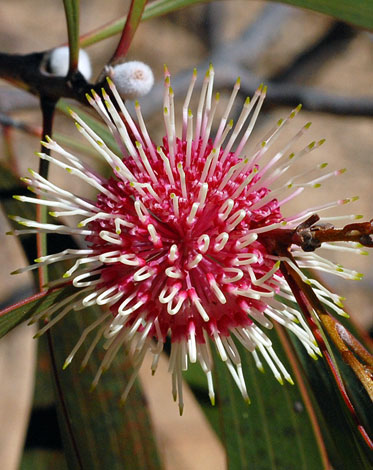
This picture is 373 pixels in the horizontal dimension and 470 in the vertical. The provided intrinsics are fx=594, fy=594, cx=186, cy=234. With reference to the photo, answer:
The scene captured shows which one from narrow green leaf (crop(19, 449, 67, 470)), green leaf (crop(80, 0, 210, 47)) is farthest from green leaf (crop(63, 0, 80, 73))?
narrow green leaf (crop(19, 449, 67, 470))

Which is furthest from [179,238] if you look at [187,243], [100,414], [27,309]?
[100,414]

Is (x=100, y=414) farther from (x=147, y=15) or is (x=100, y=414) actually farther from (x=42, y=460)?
(x=147, y=15)

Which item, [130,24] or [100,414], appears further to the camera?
[100,414]

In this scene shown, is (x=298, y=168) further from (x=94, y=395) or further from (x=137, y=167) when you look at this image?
(x=137, y=167)

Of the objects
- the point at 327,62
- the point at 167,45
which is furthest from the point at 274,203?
the point at 167,45

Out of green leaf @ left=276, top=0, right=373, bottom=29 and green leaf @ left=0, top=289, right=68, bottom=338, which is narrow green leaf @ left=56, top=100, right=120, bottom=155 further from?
green leaf @ left=276, top=0, right=373, bottom=29

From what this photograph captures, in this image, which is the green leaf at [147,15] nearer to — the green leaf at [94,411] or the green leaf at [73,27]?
the green leaf at [73,27]

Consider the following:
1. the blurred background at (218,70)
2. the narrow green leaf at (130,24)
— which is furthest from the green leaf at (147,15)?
the blurred background at (218,70)
